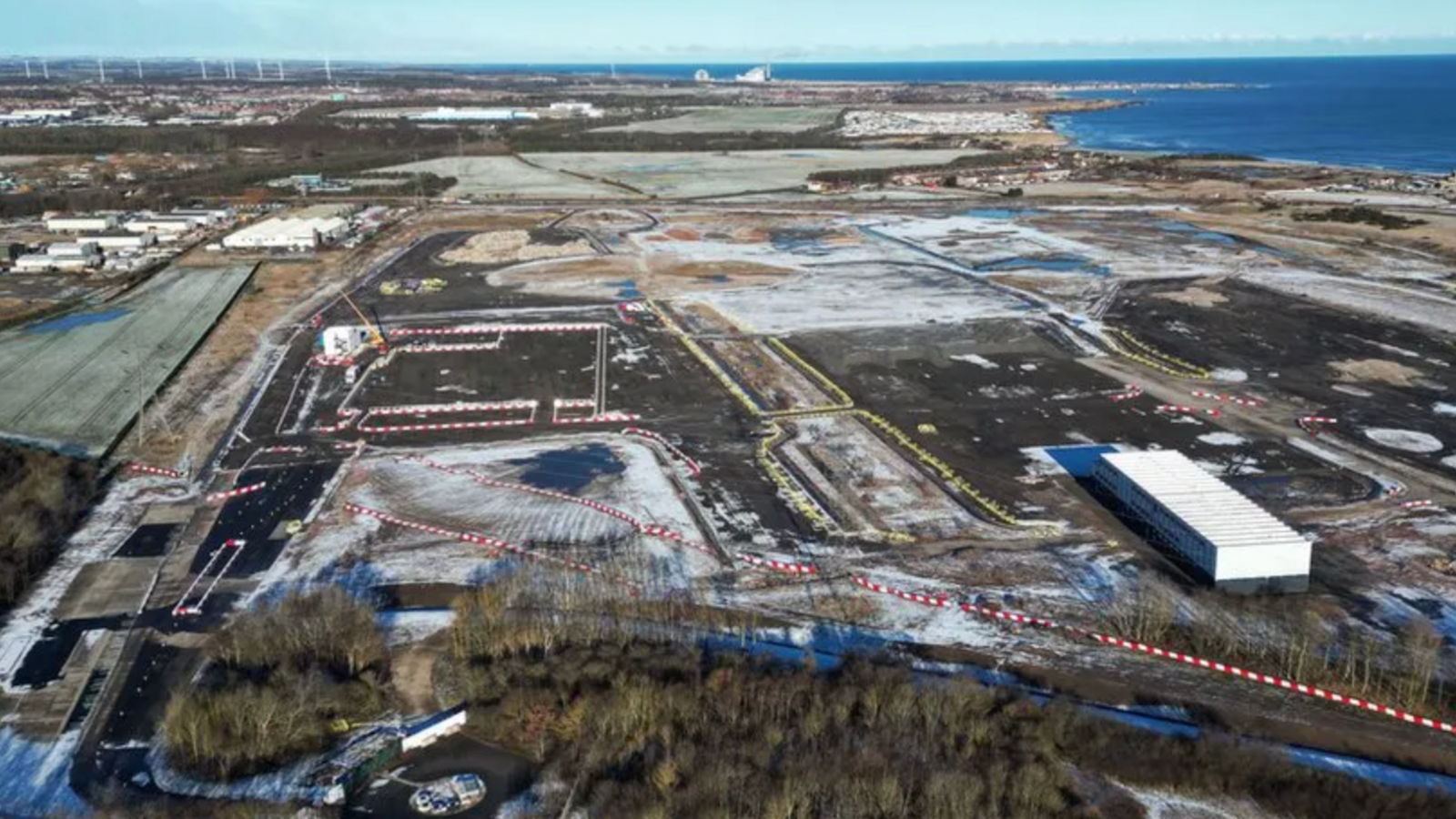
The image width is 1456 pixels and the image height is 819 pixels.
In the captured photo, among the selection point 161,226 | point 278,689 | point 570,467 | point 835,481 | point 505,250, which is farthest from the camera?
point 161,226

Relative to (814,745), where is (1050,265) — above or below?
above

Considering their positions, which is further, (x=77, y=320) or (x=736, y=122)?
(x=736, y=122)

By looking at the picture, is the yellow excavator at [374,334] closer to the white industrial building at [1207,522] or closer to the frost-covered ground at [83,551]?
the frost-covered ground at [83,551]

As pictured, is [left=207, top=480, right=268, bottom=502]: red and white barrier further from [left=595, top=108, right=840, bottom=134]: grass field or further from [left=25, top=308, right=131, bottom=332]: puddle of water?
[left=595, top=108, right=840, bottom=134]: grass field

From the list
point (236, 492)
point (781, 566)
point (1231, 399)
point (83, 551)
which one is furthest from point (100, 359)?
point (1231, 399)

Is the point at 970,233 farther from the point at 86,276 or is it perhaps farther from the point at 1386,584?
the point at 86,276

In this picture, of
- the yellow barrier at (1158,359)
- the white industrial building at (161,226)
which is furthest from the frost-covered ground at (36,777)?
the white industrial building at (161,226)

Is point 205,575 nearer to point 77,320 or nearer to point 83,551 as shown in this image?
point 83,551

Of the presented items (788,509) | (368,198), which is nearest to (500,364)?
(788,509)
